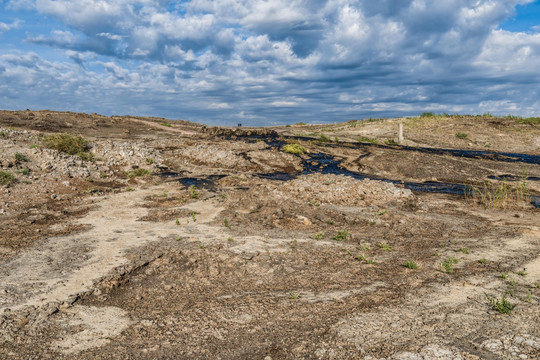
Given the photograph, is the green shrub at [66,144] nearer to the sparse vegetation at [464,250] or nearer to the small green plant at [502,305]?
the sparse vegetation at [464,250]

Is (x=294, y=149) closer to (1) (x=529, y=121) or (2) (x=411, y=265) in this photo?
(2) (x=411, y=265)

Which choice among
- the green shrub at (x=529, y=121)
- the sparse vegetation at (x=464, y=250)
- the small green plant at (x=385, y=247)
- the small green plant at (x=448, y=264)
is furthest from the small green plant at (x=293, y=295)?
the green shrub at (x=529, y=121)

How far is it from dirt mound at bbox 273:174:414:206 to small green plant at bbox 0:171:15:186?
30.4 ft

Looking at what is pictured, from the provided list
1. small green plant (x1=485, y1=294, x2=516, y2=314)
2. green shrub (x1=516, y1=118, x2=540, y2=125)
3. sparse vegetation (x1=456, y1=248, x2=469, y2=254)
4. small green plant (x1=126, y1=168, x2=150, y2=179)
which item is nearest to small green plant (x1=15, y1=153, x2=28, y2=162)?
small green plant (x1=126, y1=168, x2=150, y2=179)

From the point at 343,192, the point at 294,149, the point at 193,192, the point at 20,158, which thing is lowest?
the point at 343,192

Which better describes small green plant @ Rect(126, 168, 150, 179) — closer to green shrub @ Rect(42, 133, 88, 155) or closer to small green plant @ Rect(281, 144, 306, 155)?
green shrub @ Rect(42, 133, 88, 155)

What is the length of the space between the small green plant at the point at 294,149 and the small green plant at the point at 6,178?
526 inches

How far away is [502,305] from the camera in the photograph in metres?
5.17

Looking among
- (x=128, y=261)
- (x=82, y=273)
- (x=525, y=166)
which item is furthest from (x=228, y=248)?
(x=525, y=166)

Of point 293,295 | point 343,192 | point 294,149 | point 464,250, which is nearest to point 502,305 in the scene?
point 293,295

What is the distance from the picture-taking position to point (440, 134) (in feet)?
107

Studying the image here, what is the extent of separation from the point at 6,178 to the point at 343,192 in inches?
465

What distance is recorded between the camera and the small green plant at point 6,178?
13.0 meters

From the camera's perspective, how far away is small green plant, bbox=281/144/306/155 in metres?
22.0
